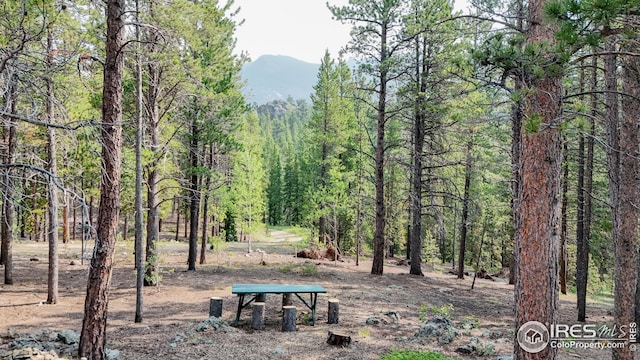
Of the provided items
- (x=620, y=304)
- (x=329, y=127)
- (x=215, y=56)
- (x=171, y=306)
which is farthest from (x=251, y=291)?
(x=329, y=127)

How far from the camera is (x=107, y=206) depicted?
5812mm

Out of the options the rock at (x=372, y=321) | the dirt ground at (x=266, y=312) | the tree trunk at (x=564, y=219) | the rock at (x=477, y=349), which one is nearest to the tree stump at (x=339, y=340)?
the dirt ground at (x=266, y=312)

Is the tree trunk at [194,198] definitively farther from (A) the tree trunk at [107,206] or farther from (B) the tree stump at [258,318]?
(A) the tree trunk at [107,206]

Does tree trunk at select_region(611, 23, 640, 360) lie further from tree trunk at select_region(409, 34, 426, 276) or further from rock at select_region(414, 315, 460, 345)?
tree trunk at select_region(409, 34, 426, 276)

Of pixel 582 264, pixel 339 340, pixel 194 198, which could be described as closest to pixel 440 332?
pixel 339 340

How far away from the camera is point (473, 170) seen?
53.1 ft

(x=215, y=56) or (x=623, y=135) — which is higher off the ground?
(x=215, y=56)

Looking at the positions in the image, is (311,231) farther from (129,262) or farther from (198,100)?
(198,100)

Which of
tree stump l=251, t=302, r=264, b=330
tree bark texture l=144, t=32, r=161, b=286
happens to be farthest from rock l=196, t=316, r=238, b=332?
tree bark texture l=144, t=32, r=161, b=286

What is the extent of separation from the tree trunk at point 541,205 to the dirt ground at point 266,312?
9.28 ft

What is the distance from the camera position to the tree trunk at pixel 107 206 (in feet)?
18.2

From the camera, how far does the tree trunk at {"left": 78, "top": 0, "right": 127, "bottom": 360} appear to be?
18.2ft

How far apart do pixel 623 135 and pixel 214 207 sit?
18052 millimetres

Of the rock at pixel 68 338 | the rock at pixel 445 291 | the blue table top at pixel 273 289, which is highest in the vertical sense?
the blue table top at pixel 273 289
